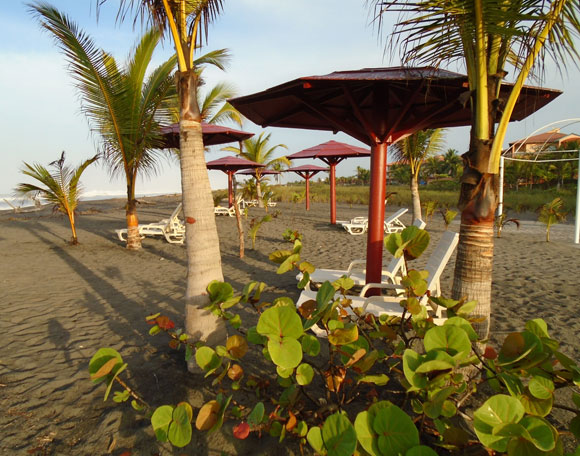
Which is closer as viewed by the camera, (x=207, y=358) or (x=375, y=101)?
(x=207, y=358)

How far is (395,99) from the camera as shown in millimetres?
3420

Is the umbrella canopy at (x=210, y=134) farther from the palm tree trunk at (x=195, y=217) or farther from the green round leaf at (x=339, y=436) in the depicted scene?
the green round leaf at (x=339, y=436)

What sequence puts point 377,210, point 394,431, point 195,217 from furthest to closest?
point 377,210, point 195,217, point 394,431

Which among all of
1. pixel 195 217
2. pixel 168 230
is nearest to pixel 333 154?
pixel 168 230

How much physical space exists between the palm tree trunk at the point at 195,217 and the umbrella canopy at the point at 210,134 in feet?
13.3

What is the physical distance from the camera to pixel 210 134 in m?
7.82

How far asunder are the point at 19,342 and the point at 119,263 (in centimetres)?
325

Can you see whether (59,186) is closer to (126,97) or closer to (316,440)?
(126,97)

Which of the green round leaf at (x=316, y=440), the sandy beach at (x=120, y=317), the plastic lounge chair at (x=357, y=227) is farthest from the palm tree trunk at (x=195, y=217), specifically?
the plastic lounge chair at (x=357, y=227)

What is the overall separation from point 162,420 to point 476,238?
1868 mm

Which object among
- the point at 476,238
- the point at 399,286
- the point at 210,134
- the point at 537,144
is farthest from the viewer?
the point at 537,144

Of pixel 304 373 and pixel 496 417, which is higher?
pixel 496 417

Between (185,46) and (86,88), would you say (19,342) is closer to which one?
(185,46)

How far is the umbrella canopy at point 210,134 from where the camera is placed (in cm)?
682
